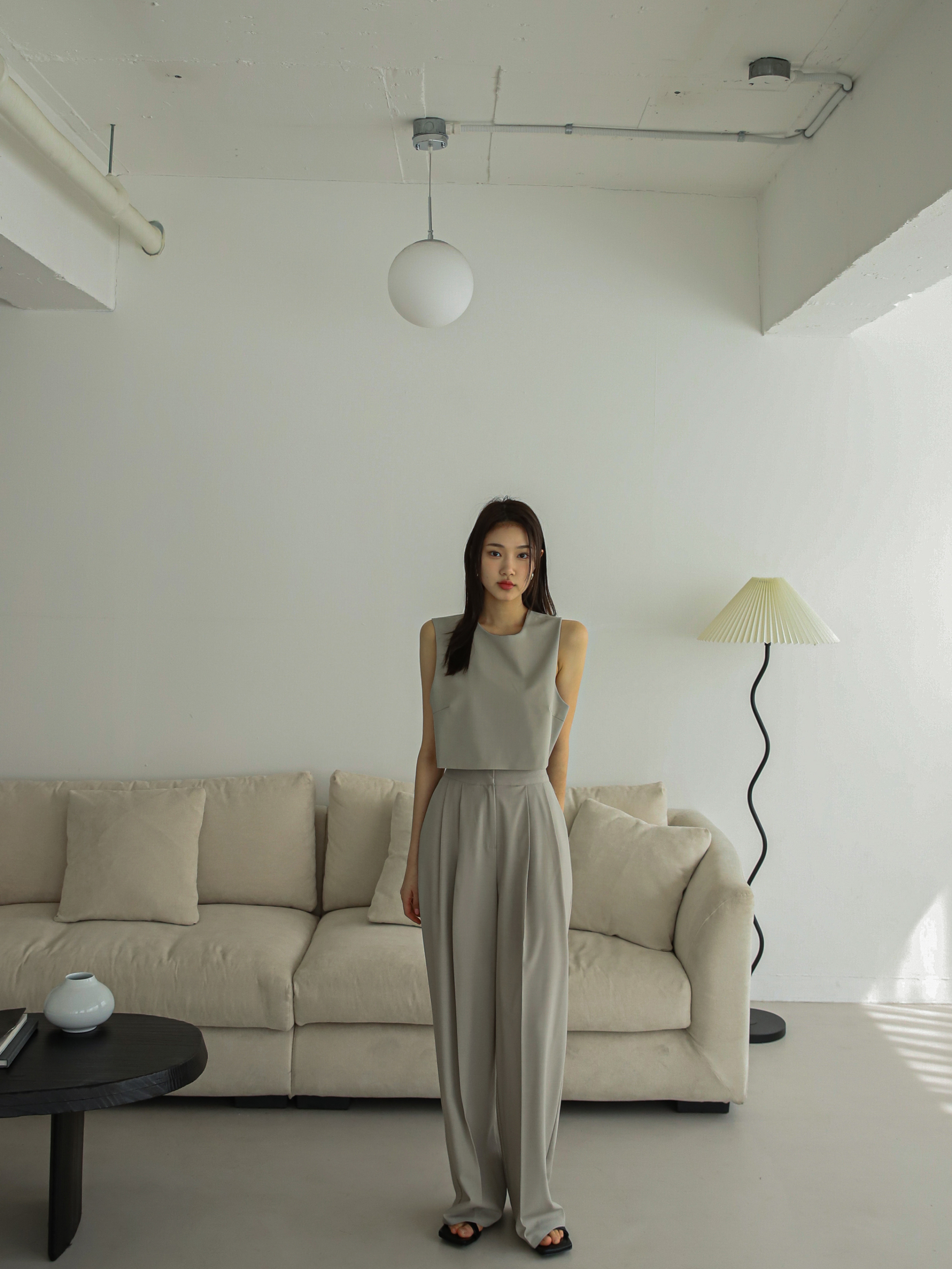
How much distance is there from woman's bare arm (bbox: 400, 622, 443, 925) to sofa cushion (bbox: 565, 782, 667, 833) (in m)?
1.19

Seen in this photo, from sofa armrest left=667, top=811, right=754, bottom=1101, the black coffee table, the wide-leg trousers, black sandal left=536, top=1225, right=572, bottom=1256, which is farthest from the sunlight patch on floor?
the black coffee table

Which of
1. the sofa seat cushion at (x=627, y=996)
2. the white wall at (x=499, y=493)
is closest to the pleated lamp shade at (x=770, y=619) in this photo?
the white wall at (x=499, y=493)

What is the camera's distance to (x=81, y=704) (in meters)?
3.76

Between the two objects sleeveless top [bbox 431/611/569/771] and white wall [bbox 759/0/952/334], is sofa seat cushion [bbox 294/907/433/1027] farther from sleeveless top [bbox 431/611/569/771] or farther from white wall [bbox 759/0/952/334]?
white wall [bbox 759/0/952/334]

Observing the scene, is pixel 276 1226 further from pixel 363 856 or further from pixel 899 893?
pixel 899 893

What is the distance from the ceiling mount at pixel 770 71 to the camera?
9.12 ft

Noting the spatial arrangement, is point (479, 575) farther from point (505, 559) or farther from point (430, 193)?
point (430, 193)

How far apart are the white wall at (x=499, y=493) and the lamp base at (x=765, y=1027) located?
0.78ft

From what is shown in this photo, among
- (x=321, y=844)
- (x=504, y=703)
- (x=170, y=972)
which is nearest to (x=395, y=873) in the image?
(x=321, y=844)

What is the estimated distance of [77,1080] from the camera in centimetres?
209

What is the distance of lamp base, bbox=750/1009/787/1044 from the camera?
3.34m

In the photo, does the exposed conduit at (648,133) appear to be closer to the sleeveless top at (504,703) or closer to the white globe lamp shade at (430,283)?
the white globe lamp shade at (430,283)

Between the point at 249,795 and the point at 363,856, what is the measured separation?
1.53 ft

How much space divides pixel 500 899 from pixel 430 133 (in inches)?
96.4
